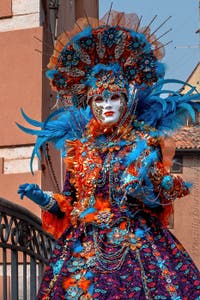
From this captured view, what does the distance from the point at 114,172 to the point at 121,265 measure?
0.58m

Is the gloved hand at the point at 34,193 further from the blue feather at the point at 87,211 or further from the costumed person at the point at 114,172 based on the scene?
the blue feather at the point at 87,211

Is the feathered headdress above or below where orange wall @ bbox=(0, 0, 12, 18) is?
below

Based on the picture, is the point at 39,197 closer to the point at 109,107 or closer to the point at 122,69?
the point at 109,107

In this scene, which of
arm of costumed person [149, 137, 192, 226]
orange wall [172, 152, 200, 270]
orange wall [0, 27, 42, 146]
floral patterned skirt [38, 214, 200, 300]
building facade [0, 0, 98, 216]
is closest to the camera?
floral patterned skirt [38, 214, 200, 300]

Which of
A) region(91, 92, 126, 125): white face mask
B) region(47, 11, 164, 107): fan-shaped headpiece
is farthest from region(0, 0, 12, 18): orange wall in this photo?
region(91, 92, 126, 125): white face mask

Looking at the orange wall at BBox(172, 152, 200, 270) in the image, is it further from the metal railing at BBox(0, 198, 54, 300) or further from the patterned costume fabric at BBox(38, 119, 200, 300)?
the patterned costume fabric at BBox(38, 119, 200, 300)

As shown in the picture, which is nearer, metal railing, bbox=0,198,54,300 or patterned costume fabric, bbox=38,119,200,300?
patterned costume fabric, bbox=38,119,200,300

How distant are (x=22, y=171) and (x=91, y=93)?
2.11 metres

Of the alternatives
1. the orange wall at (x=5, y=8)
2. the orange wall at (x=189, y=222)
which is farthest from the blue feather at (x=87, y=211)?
the orange wall at (x=189, y=222)

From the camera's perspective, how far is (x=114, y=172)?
3814 mm

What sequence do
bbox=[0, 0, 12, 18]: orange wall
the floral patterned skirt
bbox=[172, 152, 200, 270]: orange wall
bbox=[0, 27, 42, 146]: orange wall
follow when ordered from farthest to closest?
bbox=[172, 152, 200, 270]: orange wall, bbox=[0, 0, 12, 18]: orange wall, bbox=[0, 27, 42, 146]: orange wall, the floral patterned skirt

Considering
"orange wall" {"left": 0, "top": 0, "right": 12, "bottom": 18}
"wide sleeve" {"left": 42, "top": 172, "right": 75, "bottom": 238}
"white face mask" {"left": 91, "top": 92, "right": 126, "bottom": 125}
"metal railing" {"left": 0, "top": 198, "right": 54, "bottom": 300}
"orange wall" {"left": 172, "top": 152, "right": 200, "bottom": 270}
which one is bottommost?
"orange wall" {"left": 172, "top": 152, "right": 200, "bottom": 270}

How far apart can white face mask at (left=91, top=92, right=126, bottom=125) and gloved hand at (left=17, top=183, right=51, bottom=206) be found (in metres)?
0.58

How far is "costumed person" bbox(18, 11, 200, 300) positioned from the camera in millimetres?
3537
